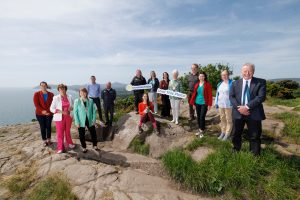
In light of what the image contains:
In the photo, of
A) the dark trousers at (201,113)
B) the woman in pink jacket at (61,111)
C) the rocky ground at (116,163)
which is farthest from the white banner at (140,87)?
the woman in pink jacket at (61,111)

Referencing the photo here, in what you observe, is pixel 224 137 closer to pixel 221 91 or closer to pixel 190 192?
pixel 221 91

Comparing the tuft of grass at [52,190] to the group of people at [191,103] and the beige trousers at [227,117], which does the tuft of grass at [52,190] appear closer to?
the group of people at [191,103]

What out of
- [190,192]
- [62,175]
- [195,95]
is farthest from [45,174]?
[195,95]

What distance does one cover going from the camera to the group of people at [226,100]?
5887 mm

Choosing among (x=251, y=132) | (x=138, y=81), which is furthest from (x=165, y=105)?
(x=251, y=132)

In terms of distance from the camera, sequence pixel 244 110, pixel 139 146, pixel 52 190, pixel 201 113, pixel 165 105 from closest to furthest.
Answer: pixel 244 110 → pixel 52 190 → pixel 201 113 → pixel 139 146 → pixel 165 105

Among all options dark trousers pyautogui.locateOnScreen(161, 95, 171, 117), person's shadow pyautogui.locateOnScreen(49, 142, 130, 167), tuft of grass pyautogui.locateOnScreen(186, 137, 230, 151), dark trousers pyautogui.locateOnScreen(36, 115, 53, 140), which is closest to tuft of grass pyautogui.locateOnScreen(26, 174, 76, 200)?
person's shadow pyautogui.locateOnScreen(49, 142, 130, 167)

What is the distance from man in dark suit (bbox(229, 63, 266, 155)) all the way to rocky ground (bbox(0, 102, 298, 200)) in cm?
156

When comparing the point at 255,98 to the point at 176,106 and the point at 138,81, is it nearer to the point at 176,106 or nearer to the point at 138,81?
the point at 176,106

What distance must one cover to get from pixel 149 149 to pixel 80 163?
2.71m

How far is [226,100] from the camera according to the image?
7789 millimetres

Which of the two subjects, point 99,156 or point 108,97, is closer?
point 99,156

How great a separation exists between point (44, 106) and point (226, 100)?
6700 mm

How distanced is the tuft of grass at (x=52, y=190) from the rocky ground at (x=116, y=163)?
21 centimetres
